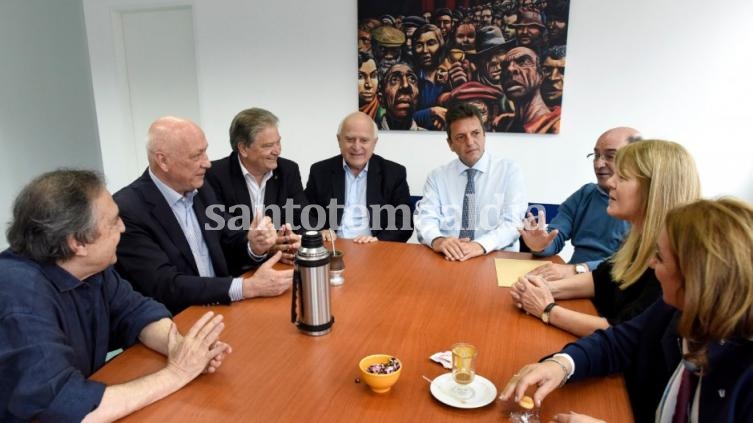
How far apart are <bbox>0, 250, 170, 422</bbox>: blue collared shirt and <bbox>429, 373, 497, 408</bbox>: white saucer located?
727 millimetres

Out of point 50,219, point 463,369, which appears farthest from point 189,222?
point 463,369

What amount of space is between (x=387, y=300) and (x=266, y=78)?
2910mm

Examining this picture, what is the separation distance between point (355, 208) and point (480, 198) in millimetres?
824

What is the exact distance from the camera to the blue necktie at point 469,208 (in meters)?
2.73

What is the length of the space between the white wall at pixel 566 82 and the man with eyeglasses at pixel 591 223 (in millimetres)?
1163

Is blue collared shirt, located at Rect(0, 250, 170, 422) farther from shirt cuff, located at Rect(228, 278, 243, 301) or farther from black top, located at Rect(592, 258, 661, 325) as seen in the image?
black top, located at Rect(592, 258, 661, 325)

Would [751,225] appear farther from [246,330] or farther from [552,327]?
[246,330]

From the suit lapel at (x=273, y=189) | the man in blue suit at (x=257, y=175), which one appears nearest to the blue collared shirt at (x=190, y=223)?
the man in blue suit at (x=257, y=175)

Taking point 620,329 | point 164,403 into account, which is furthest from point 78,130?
point 620,329

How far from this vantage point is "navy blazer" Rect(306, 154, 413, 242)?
10.0ft

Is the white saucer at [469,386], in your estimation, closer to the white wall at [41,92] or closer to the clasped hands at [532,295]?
the clasped hands at [532,295]

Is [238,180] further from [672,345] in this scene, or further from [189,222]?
[672,345]

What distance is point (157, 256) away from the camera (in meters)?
1.71

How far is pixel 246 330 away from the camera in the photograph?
1.40 metres
